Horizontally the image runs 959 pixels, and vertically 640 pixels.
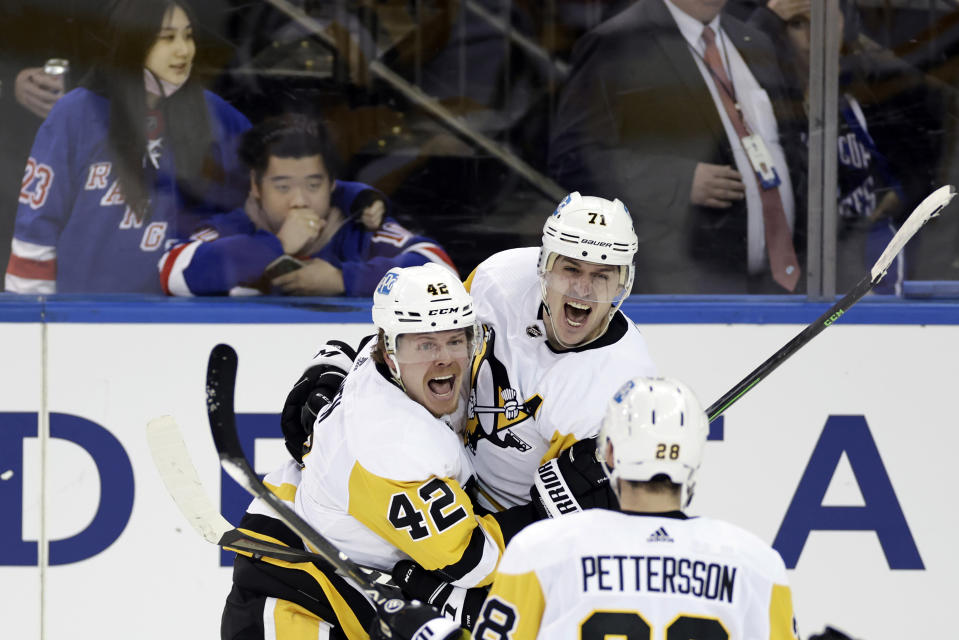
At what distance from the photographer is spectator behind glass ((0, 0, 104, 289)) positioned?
313 cm

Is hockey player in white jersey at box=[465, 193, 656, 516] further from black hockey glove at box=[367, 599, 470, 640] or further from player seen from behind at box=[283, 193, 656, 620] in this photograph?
black hockey glove at box=[367, 599, 470, 640]

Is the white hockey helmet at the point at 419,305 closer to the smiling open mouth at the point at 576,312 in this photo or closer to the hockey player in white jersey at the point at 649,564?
the smiling open mouth at the point at 576,312

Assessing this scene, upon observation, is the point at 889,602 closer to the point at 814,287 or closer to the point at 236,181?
the point at 814,287

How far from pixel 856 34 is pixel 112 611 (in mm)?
2441

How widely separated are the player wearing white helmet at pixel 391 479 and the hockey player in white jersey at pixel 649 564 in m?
0.49

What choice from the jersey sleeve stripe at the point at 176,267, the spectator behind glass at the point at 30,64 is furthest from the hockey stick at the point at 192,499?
the spectator behind glass at the point at 30,64

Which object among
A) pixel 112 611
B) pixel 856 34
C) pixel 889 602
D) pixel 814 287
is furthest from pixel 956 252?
pixel 112 611

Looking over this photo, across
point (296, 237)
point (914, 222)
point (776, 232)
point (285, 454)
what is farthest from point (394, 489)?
point (776, 232)

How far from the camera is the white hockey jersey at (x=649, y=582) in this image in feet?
5.50

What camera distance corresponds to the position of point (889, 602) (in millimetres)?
3229

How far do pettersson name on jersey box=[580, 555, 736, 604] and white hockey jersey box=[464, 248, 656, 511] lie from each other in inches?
27.8

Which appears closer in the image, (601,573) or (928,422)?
(601,573)

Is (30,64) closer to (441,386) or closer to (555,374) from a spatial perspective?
(441,386)

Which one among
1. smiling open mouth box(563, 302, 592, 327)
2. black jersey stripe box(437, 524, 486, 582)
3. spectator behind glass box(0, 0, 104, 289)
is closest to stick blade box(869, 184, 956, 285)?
smiling open mouth box(563, 302, 592, 327)
